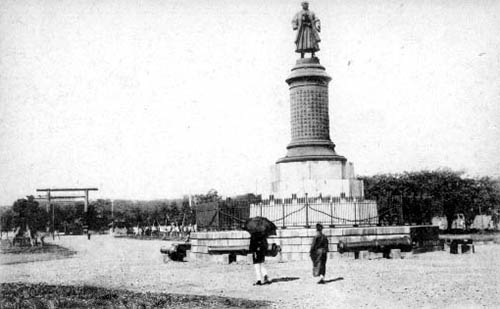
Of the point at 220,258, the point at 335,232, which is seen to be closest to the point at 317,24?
the point at 335,232

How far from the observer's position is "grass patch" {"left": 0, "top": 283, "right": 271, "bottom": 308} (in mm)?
10625

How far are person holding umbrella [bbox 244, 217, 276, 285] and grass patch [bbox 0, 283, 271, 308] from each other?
236 centimetres

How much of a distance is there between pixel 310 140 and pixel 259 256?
10.8 meters

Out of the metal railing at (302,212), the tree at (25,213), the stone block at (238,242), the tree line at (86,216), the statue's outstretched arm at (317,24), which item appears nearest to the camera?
the stone block at (238,242)

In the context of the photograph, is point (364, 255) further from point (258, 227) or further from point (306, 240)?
point (258, 227)

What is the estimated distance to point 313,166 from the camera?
23.5m

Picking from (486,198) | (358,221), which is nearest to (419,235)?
(358,221)

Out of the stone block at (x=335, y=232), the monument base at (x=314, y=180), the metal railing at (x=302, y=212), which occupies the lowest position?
the stone block at (x=335, y=232)

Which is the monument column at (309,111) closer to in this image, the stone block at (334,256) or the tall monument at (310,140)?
the tall monument at (310,140)

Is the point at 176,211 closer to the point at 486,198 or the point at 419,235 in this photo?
the point at 486,198

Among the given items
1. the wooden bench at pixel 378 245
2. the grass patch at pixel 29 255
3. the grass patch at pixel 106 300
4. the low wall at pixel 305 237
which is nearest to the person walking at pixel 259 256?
the grass patch at pixel 106 300

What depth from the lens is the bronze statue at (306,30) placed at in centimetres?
2475

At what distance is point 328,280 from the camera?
552 inches

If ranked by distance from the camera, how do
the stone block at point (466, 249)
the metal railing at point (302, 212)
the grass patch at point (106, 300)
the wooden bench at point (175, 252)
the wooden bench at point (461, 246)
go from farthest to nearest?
the stone block at point (466, 249), the wooden bench at point (175, 252), the metal railing at point (302, 212), the wooden bench at point (461, 246), the grass patch at point (106, 300)
